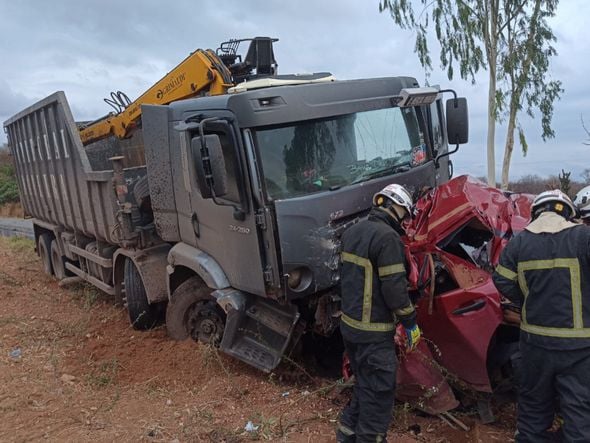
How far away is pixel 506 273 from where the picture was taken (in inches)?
124

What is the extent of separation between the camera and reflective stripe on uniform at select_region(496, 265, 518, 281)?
3.13 metres

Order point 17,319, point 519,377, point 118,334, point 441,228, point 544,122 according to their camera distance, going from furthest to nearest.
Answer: point 544,122, point 17,319, point 118,334, point 441,228, point 519,377

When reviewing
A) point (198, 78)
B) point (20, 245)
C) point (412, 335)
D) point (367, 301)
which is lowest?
point (20, 245)

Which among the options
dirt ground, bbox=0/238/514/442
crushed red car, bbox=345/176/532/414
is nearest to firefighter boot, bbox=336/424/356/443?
dirt ground, bbox=0/238/514/442

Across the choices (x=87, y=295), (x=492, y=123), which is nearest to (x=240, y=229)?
(x=87, y=295)

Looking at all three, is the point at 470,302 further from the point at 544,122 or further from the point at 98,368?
the point at 544,122

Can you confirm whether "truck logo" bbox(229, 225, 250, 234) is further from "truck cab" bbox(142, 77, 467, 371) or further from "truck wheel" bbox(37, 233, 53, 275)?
"truck wheel" bbox(37, 233, 53, 275)

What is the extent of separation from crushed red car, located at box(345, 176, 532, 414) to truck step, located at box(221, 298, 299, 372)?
96 centimetres

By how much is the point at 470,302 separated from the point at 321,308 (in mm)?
1065

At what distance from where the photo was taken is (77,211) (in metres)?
7.21

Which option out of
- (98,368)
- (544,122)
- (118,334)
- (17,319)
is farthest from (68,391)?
(544,122)

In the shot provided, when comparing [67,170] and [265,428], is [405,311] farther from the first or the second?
[67,170]

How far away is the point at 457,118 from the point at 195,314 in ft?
9.58

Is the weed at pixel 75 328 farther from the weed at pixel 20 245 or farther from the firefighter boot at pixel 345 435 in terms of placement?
the weed at pixel 20 245
